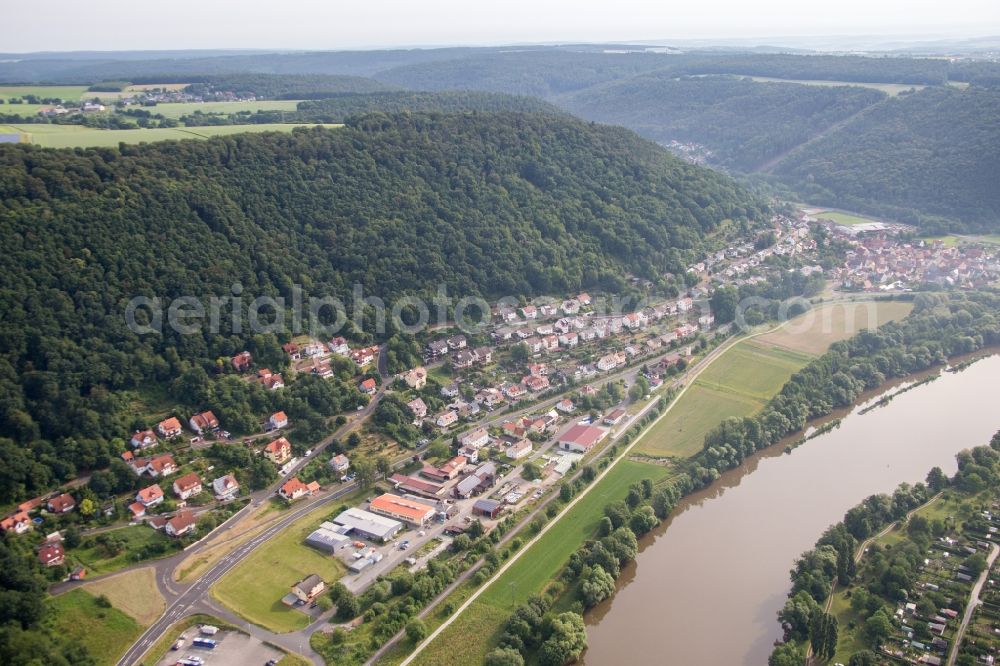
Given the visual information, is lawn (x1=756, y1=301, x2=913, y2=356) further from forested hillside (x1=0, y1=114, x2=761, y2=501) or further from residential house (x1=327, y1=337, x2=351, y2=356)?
residential house (x1=327, y1=337, x2=351, y2=356)

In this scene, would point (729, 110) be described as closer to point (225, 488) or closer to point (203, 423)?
point (203, 423)

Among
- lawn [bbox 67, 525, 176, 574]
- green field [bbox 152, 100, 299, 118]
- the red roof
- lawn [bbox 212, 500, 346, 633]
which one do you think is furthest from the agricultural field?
lawn [bbox 67, 525, 176, 574]

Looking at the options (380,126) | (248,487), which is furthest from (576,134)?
(248,487)

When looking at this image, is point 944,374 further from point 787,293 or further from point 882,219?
point 882,219

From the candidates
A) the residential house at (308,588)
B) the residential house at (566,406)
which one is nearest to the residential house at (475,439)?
the residential house at (566,406)

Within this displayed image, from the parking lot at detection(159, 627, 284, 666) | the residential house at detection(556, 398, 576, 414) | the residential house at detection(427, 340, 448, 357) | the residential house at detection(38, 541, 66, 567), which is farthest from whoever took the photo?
the residential house at detection(427, 340, 448, 357)

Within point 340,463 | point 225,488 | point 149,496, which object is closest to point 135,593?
point 149,496
